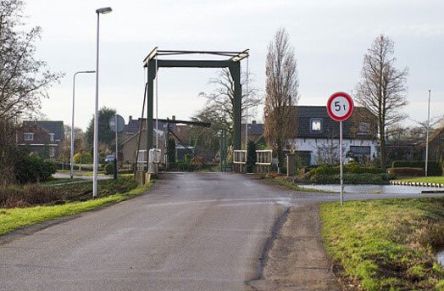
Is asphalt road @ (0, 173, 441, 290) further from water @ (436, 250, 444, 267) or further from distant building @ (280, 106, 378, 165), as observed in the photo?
distant building @ (280, 106, 378, 165)

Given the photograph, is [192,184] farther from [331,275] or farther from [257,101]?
[257,101]

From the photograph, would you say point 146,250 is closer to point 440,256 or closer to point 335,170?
point 440,256

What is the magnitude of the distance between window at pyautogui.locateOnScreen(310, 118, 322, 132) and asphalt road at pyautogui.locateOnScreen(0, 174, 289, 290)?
55.3 metres

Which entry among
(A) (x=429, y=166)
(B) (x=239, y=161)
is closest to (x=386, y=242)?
(B) (x=239, y=161)

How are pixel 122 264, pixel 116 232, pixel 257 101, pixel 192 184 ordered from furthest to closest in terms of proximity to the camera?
1. pixel 257 101
2. pixel 192 184
3. pixel 116 232
4. pixel 122 264

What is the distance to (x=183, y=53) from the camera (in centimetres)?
3834

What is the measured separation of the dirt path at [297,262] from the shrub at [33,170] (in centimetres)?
3468

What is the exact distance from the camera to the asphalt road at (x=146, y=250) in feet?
27.3

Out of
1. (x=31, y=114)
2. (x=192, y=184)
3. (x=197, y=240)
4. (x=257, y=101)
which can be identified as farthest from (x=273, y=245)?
(x=257, y=101)

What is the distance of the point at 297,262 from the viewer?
973 centimetres

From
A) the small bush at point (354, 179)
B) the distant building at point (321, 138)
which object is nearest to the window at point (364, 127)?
the distant building at point (321, 138)

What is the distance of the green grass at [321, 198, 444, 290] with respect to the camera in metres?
8.27

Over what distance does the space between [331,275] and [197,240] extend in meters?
3.47

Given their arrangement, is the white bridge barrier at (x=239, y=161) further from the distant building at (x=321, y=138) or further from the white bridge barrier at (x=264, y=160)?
the distant building at (x=321, y=138)
